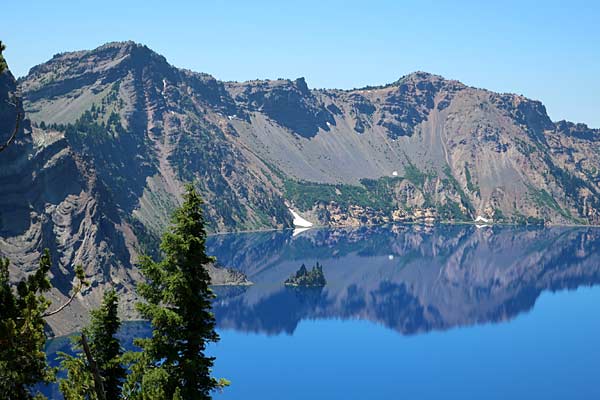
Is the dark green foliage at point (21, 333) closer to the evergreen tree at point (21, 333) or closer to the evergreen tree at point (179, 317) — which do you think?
the evergreen tree at point (21, 333)

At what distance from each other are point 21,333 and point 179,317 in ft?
30.4

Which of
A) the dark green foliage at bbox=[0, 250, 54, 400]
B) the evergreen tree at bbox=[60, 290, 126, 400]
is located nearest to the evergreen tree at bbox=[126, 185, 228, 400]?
the evergreen tree at bbox=[60, 290, 126, 400]

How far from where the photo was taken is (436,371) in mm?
168250

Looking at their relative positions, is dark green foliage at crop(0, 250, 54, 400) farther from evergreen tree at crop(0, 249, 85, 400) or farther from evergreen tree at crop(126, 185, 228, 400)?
evergreen tree at crop(126, 185, 228, 400)

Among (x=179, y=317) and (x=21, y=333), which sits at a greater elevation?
(x=21, y=333)

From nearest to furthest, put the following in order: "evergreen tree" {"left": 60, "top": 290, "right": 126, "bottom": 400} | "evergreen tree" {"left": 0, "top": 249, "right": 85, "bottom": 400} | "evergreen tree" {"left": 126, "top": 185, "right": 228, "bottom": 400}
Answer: "evergreen tree" {"left": 0, "top": 249, "right": 85, "bottom": 400} < "evergreen tree" {"left": 126, "top": 185, "right": 228, "bottom": 400} < "evergreen tree" {"left": 60, "top": 290, "right": 126, "bottom": 400}

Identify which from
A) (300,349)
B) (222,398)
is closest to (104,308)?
(222,398)

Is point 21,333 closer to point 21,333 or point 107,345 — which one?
point 21,333

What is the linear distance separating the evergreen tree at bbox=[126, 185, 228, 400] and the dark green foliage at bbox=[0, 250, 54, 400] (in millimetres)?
7560

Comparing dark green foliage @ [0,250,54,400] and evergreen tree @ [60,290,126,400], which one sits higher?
dark green foliage @ [0,250,54,400]

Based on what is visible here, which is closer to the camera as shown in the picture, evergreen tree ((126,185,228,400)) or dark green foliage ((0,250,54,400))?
dark green foliage ((0,250,54,400))

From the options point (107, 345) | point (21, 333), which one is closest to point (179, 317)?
point (107, 345)

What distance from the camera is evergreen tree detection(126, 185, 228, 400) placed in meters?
34.9

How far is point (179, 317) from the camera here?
114 feet
